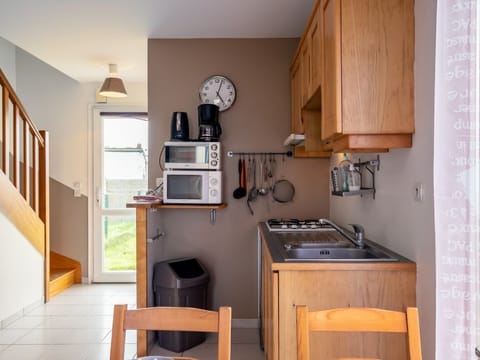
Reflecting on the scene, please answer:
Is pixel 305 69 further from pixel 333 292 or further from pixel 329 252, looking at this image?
pixel 333 292

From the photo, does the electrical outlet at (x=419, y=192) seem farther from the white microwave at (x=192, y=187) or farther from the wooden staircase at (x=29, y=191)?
the wooden staircase at (x=29, y=191)

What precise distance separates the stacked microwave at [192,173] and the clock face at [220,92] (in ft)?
1.66

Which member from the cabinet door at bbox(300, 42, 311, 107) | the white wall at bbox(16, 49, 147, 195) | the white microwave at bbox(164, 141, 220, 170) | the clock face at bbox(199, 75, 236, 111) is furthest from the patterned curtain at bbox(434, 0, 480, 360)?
the white wall at bbox(16, 49, 147, 195)

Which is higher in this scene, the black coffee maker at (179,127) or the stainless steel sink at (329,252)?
the black coffee maker at (179,127)

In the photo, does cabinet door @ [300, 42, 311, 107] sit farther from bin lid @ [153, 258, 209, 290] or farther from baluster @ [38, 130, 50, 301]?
baluster @ [38, 130, 50, 301]

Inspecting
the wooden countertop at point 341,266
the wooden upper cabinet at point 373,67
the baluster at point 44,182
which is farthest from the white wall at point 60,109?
the wooden countertop at point 341,266

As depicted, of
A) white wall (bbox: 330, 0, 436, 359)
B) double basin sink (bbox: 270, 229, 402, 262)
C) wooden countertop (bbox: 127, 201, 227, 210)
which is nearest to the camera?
white wall (bbox: 330, 0, 436, 359)

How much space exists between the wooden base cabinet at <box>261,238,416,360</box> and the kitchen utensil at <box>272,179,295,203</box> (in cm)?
152

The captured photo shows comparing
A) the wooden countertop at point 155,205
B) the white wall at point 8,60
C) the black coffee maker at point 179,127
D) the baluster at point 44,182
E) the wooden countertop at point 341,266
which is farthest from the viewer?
the white wall at point 8,60

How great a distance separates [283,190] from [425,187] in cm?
166

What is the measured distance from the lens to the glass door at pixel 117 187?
4426mm

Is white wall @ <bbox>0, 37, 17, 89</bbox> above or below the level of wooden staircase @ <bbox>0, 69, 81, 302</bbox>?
above

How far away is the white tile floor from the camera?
2627 millimetres

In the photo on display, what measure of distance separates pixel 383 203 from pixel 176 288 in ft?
5.05
